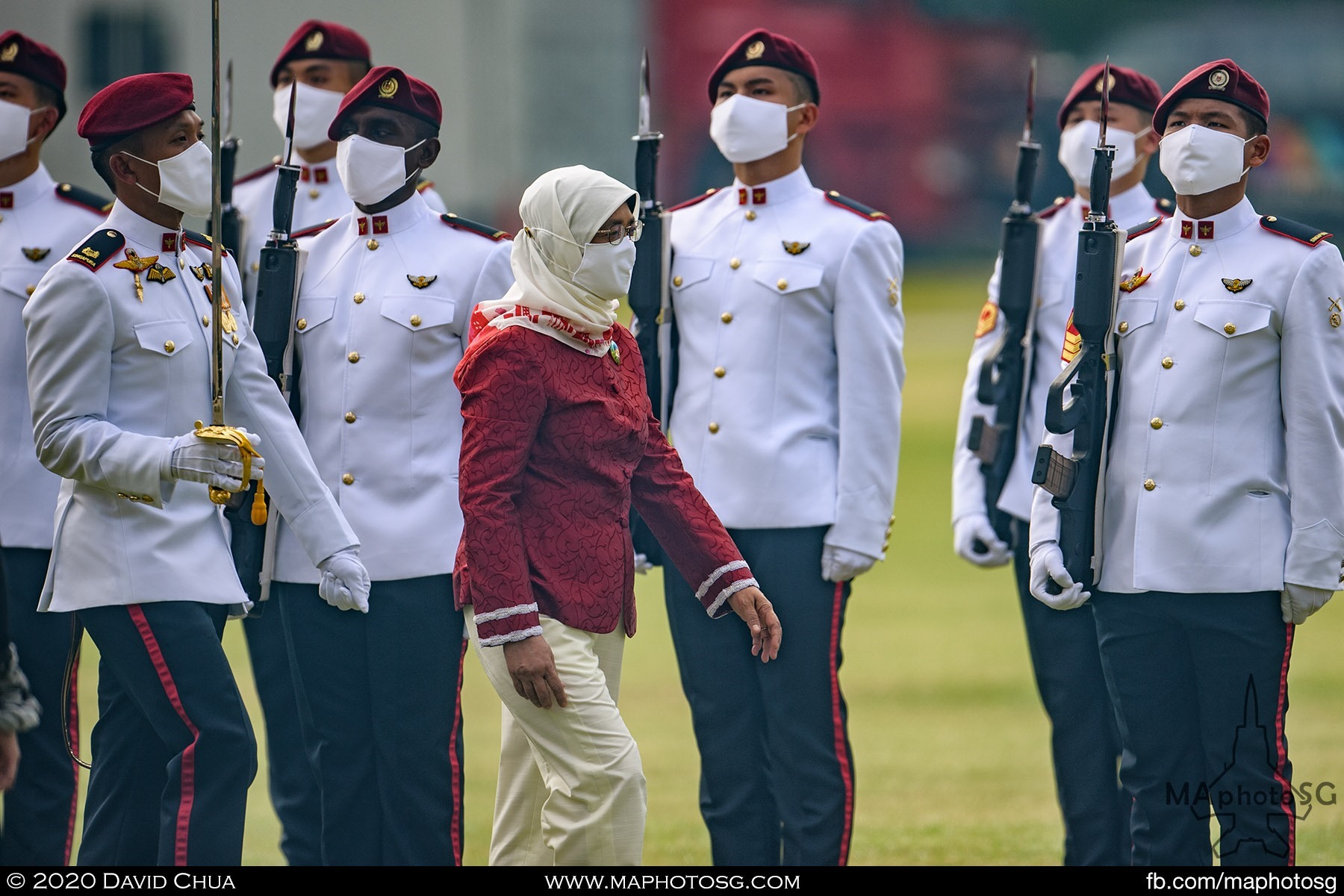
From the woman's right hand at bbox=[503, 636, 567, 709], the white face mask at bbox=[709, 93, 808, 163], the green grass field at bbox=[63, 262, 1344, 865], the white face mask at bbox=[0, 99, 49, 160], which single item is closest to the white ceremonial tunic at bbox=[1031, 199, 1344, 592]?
the green grass field at bbox=[63, 262, 1344, 865]

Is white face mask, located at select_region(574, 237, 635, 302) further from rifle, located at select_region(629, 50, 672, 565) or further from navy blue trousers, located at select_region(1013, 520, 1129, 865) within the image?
navy blue trousers, located at select_region(1013, 520, 1129, 865)

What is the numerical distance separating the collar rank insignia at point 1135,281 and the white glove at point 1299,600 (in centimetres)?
80

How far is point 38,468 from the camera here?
5008 mm

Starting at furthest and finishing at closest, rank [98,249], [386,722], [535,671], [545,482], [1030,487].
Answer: [1030,487], [386,722], [98,249], [545,482], [535,671]

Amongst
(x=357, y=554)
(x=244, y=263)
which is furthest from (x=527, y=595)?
(x=244, y=263)

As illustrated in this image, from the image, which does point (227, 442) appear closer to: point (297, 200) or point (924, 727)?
point (297, 200)

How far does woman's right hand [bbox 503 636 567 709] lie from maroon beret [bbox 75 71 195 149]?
1.49 meters

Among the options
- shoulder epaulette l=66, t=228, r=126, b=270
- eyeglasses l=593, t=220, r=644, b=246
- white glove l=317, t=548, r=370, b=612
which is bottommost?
white glove l=317, t=548, r=370, b=612

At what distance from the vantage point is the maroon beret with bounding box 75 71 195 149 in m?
4.27

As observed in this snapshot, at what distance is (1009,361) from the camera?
5.55 m

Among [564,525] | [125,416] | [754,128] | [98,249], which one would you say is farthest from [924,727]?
[98,249]

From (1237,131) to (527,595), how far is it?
206 centimetres

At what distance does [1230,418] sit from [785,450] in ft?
3.86

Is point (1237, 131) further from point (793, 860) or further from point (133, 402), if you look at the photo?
point (133, 402)
